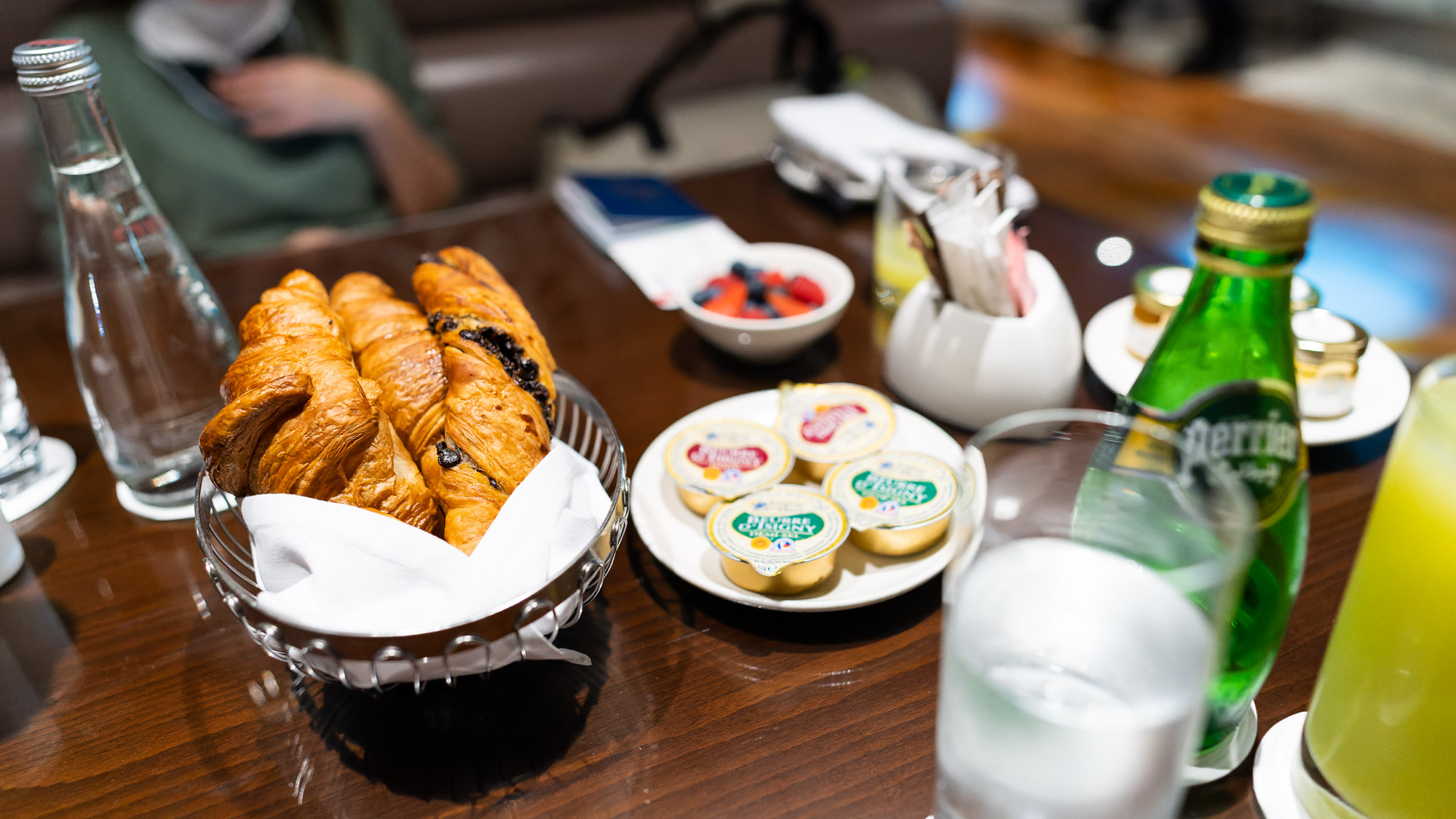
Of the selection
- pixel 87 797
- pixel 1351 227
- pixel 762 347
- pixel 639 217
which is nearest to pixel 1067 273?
pixel 762 347

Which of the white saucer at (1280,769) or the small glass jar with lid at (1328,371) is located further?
the small glass jar with lid at (1328,371)

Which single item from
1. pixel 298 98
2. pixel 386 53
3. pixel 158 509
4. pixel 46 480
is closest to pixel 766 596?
pixel 158 509

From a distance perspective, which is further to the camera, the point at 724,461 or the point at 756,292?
the point at 756,292

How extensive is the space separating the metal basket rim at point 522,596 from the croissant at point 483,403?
4 centimetres

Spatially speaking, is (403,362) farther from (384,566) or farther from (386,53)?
(386,53)

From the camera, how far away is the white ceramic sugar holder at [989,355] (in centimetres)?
70

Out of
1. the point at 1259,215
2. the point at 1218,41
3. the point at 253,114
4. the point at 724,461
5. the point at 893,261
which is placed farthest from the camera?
the point at 1218,41

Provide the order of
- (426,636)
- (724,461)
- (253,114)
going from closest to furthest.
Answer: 1. (426,636)
2. (724,461)
3. (253,114)

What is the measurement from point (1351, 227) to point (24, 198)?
288 centimetres

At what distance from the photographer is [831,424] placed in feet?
2.24

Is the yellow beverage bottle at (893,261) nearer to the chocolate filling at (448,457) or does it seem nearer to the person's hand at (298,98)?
the chocolate filling at (448,457)

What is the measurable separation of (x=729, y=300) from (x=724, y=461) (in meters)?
0.26

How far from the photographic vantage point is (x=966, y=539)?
353 millimetres

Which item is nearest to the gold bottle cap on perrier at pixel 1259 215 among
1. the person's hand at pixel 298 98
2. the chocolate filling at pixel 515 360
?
the chocolate filling at pixel 515 360
